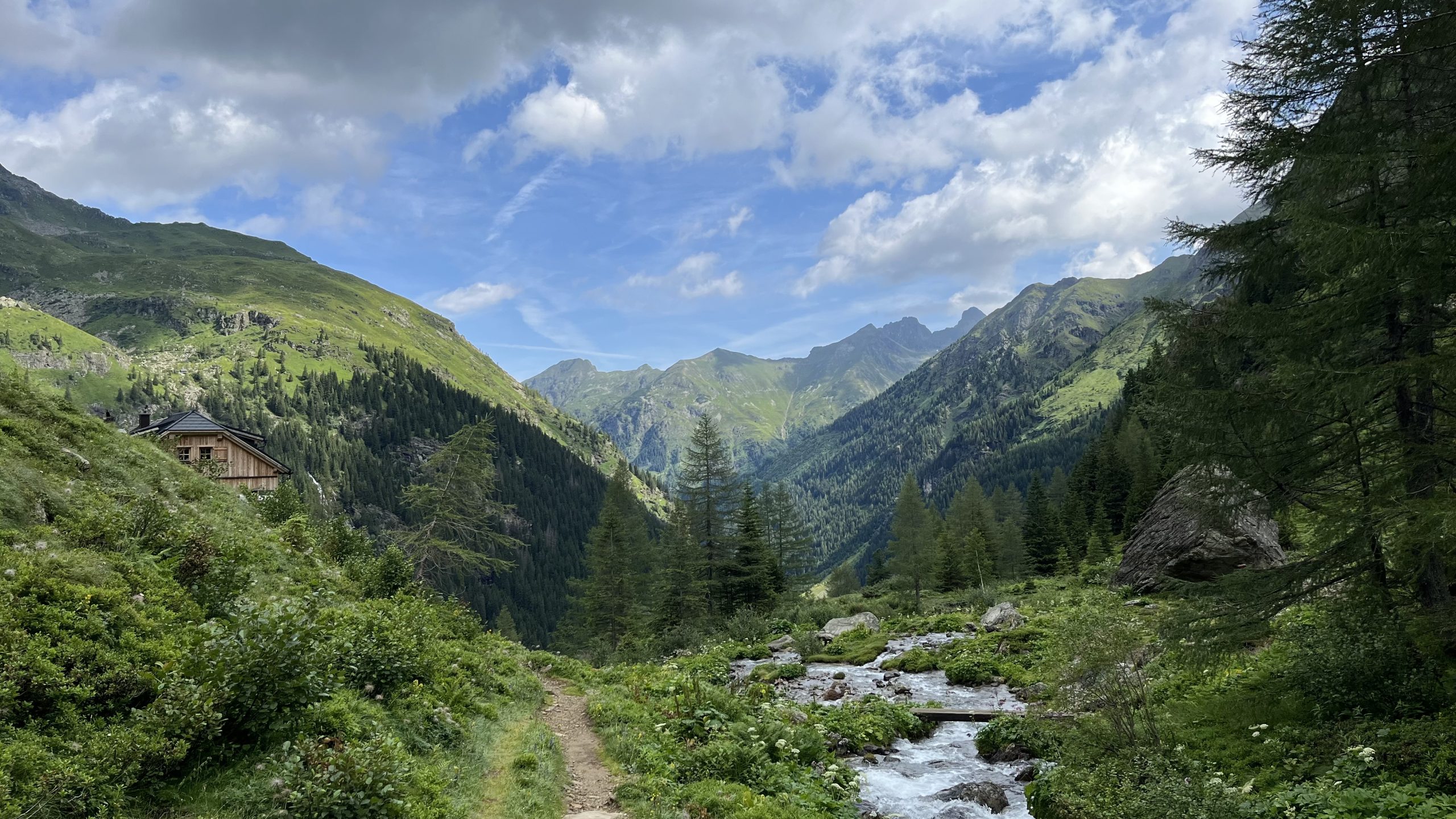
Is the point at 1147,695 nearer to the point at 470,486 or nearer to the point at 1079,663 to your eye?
the point at 1079,663

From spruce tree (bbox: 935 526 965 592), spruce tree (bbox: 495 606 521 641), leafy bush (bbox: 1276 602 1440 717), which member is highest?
leafy bush (bbox: 1276 602 1440 717)

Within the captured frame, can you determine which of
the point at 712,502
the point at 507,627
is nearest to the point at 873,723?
the point at 712,502

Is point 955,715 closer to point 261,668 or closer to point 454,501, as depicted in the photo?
point 261,668

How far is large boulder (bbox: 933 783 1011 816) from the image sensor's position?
539 inches

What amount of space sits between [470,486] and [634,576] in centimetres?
2275

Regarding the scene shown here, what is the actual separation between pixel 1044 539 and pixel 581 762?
58.9m

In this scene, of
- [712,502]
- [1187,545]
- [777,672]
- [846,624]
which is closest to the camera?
[1187,545]

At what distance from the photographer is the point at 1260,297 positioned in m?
17.8

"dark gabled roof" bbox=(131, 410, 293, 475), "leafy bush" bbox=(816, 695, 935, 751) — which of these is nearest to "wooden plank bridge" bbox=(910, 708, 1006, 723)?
"leafy bush" bbox=(816, 695, 935, 751)

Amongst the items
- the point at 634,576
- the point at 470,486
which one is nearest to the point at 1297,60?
the point at 470,486

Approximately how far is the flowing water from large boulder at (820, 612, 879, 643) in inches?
318

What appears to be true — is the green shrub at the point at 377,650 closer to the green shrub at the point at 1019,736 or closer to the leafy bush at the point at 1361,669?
the green shrub at the point at 1019,736

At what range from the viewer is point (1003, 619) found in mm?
32281

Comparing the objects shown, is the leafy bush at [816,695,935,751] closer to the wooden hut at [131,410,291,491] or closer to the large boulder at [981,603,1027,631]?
the large boulder at [981,603,1027,631]
